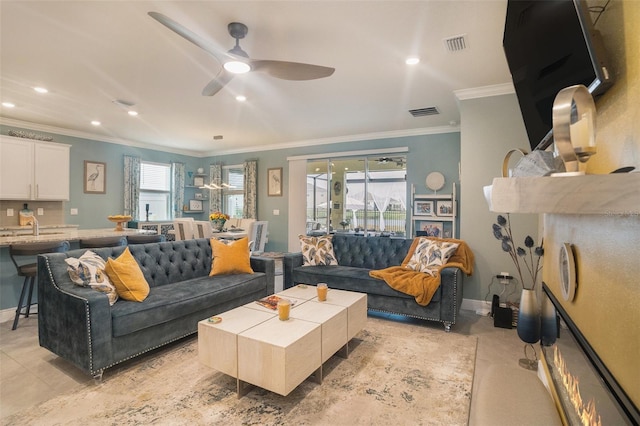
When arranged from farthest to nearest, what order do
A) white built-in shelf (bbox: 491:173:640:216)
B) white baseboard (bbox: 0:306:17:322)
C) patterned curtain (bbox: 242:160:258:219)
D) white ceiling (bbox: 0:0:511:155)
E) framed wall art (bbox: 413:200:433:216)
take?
patterned curtain (bbox: 242:160:258:219) → framed wall art (bbox: 413:200:433:216) → white baseboard (bbox: 0:306:17:322) → white ceiling (bbox: 0:0:511:155) → white built-in shelf (bbox: 491:173:640:216)

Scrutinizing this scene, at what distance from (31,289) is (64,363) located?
1349mm

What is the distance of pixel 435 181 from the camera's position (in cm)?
558

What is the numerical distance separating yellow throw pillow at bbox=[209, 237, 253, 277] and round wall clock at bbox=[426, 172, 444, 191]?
3422mm

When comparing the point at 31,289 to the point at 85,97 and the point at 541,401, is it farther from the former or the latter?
the point at 541,401

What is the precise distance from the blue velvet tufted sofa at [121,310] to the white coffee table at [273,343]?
63cm

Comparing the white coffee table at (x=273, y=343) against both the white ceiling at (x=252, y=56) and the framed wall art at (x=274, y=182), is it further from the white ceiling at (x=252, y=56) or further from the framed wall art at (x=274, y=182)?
the framed wall art at (x=274, y=182)

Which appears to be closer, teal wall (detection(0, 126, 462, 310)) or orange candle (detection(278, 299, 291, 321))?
orange candle (detection(278, 299, 291, 321))

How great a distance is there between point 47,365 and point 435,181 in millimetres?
5417

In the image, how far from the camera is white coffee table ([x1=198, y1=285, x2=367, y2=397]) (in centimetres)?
194

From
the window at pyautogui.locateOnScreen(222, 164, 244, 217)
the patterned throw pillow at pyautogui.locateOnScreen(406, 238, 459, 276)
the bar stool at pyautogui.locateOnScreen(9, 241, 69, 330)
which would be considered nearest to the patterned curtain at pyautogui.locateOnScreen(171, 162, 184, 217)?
the window at pyautogui.locateOnScreen(222, 164, 244, 217)

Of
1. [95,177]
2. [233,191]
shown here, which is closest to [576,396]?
[95,177]

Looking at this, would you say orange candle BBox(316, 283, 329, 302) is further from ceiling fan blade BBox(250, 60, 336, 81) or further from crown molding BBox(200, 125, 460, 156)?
crown molding BBox(200, 125, 460, 156)

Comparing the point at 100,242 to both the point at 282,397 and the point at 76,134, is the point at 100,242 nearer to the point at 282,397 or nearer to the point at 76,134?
the point at 282,397

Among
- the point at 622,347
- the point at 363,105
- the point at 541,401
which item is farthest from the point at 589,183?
the point at 363,105
